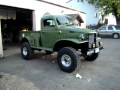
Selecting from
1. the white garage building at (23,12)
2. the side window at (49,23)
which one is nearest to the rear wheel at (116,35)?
the white garage building at (23,12)

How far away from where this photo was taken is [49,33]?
8.98 meters

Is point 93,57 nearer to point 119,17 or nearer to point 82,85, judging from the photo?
point 82,85

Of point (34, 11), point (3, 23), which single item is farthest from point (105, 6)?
point (34, 11)

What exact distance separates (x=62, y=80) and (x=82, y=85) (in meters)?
0.83

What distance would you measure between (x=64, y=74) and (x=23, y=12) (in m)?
10.7

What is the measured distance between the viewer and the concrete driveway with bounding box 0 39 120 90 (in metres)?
6.33

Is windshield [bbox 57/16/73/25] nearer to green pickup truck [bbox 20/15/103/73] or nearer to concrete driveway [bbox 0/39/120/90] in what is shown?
green pickup truck [bbox 20/15/103/73]

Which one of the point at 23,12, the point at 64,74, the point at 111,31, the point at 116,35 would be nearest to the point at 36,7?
the point at 23,12

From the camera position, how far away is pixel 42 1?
15.2 m

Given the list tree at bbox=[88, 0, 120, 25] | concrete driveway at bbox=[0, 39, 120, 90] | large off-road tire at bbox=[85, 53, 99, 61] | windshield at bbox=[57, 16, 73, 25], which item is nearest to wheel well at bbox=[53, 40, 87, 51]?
concrete driveway at bbox=[0, 39, 120, 90]

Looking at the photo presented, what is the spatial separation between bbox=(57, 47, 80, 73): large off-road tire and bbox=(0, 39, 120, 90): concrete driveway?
9.0 inches

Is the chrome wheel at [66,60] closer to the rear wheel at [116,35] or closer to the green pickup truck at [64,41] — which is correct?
the green pickup truck at [64,41]

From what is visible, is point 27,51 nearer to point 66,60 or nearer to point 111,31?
point 66,60

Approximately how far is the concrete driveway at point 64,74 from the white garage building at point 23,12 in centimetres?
266
